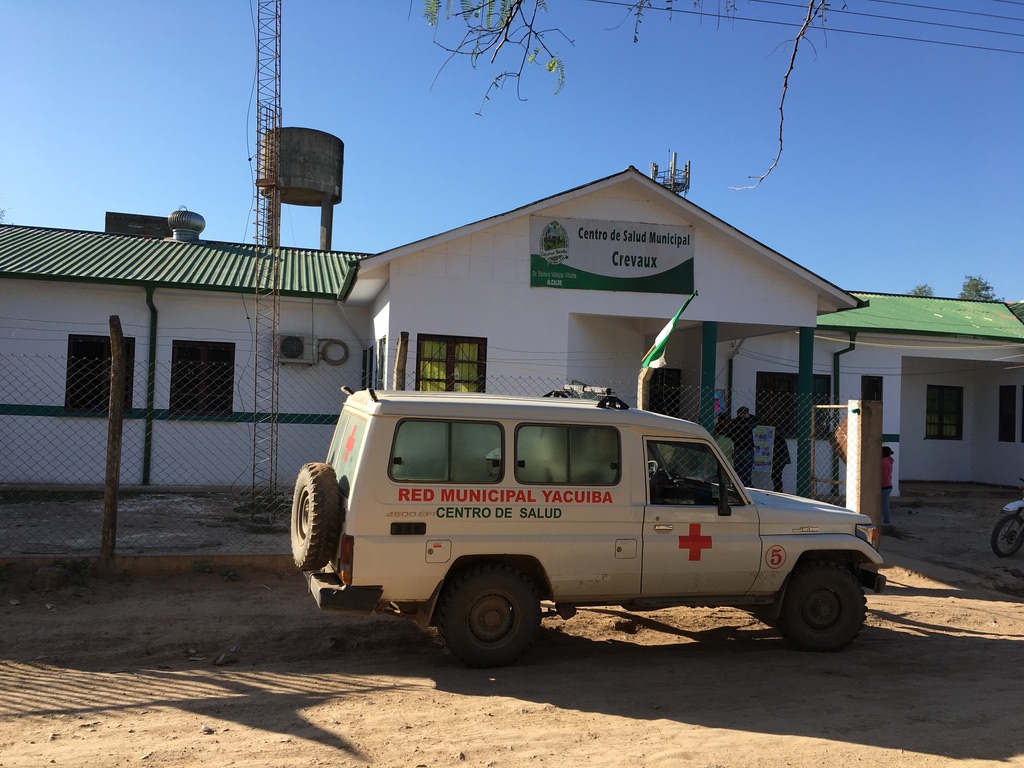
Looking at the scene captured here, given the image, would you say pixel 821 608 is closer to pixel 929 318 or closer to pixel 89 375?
pixel 89 375

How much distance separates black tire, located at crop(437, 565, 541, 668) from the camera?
5527 mm

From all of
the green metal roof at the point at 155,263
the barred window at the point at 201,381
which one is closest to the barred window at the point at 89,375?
the barred window at the point at 201,381

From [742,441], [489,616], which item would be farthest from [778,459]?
[489,616]

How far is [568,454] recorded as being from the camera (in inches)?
231

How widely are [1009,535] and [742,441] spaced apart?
167 inches

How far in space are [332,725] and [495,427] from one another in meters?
2.19

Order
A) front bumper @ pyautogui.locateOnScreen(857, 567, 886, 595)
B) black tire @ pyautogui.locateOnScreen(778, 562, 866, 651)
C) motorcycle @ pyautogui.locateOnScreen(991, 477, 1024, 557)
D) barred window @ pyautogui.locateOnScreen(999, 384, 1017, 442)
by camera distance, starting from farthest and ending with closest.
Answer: barred window @ pyautogui.locateOnScreen(999, 384, 1017, 442) → motorcycle @ pyautogui.locateOnScreen(991, 477, 1024, 557) → front bumper @ pyautogui.locateOnScreen(857, 567, 886, 595) → black tire @ pyautogui.locateOnScreen(778, 562, 866, 651)

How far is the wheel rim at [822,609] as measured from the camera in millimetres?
6361

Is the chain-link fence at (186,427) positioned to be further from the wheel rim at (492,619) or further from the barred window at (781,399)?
the wheel rim at (492,619)

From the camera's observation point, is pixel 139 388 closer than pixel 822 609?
No

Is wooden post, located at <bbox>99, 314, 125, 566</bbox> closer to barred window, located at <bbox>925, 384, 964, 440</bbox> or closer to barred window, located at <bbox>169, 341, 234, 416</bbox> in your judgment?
barred window, located at <bbox>169, 341, 234, 416</bbox>

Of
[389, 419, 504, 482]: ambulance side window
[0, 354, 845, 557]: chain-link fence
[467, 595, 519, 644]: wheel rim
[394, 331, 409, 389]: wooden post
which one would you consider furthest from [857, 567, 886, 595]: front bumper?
[0, 354, 845, 557]: chain-link fence

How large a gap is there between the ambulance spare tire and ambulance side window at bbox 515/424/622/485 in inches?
50.5

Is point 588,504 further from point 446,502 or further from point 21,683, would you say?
point 21,683
